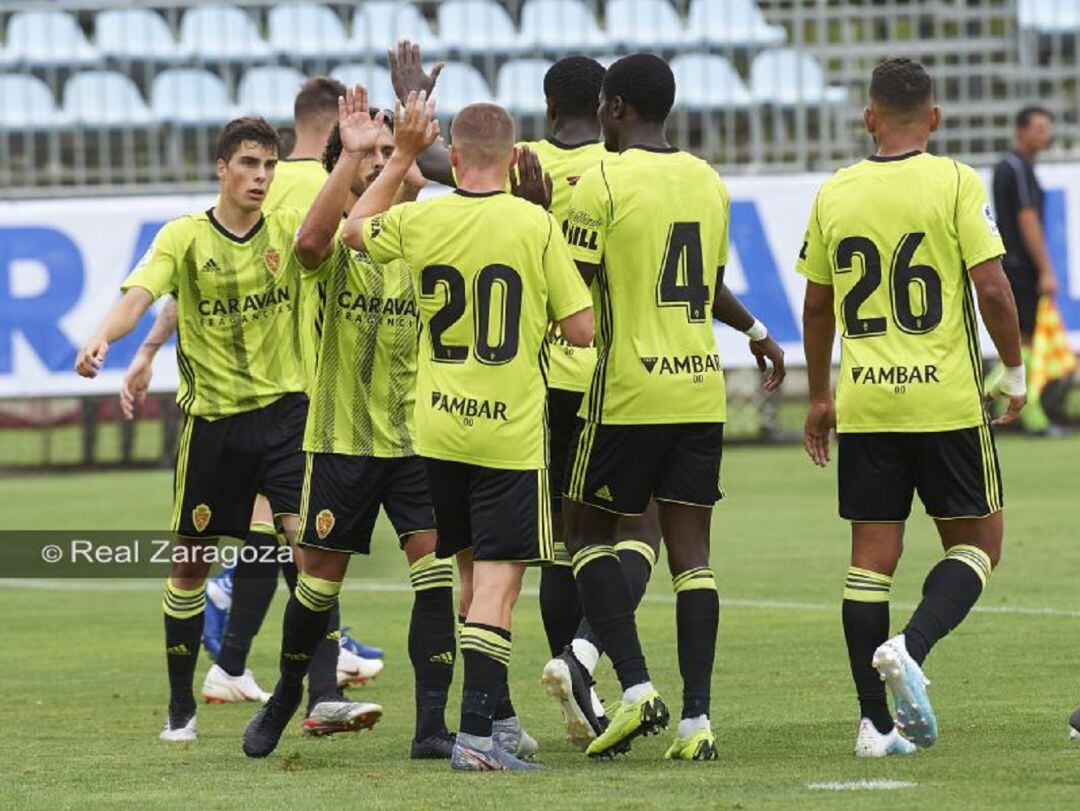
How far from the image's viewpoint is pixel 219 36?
24.6 meters

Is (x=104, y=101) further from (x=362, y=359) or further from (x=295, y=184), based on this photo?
(x=362, y=359)

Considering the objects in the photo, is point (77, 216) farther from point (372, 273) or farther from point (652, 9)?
point (372, 273)

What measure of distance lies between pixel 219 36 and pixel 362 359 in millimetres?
17994

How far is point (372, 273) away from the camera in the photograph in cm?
732

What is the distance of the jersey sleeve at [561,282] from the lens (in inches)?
256

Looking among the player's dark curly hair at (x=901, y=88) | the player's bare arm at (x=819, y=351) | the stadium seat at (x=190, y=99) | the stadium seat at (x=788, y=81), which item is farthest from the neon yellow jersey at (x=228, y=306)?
the stadium seat at (x=190, y=99)

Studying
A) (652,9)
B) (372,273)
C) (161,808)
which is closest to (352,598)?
(372,273)

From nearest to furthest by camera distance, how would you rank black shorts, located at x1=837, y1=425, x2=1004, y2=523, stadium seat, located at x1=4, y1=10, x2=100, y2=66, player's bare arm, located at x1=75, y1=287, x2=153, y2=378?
black shorts, located at x1=837, y1=425, x2=1004, y2=523 → player's bare arm, located at x1=75, y1=287, x2=153, y2=378 → stadium seat, located at x1=4, y1=10, x2=100, y2=66

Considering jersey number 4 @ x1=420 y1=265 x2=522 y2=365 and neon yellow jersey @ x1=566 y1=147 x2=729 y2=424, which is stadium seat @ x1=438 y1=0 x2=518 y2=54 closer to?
neon yellow jersey @ x1=566 y1=147 x2=729 y2=424

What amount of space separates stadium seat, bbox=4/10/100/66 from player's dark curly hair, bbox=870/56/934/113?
1895 centimetres

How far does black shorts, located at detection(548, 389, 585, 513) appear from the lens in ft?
25.2

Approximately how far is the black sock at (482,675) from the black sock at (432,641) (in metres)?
0.58

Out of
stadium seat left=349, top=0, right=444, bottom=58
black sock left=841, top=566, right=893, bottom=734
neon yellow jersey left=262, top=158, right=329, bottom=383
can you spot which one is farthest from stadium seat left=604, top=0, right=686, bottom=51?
black sock left=841, top=566, right=893, bottom=734

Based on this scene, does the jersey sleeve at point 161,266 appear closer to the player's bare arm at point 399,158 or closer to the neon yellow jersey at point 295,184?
the neon yellow jersey at point 295,184
